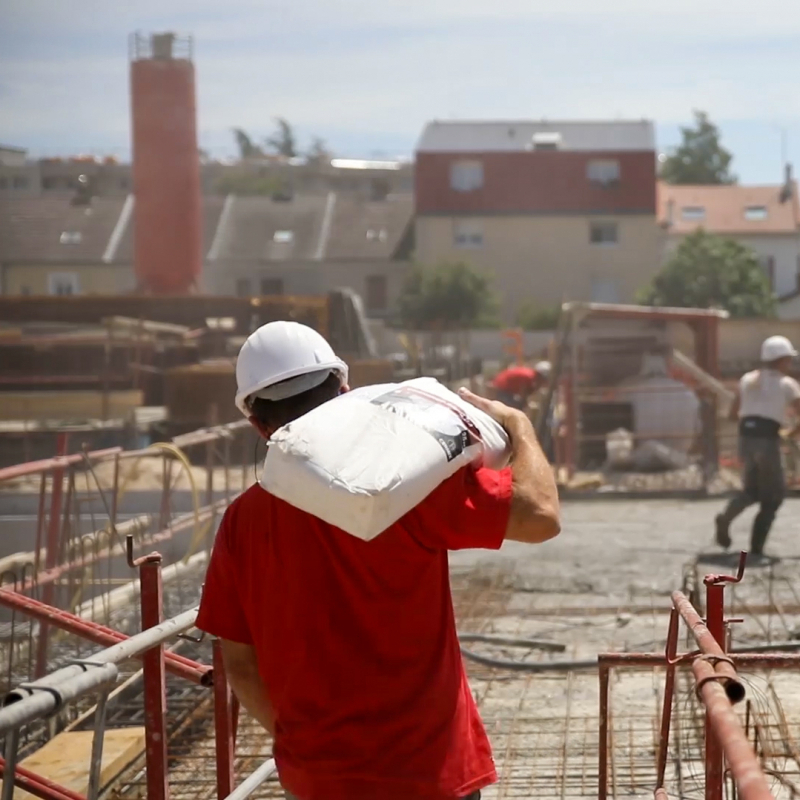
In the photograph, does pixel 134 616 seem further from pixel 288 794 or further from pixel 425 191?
pixel 425 191

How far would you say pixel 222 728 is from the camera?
3900 millimetres

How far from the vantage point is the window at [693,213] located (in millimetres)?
62969

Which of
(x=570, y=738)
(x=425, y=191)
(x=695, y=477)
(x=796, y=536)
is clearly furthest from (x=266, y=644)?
(x=425, y=191)

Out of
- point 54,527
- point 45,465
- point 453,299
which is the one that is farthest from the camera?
point 453,299

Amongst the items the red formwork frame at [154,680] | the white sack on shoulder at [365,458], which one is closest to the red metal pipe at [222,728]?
the red formwork frame at [154,680]

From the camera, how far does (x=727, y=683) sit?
2502 mm

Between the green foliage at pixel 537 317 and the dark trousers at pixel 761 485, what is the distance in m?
36.4

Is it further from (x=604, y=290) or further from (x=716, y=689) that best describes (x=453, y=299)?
(x=716, y=689)

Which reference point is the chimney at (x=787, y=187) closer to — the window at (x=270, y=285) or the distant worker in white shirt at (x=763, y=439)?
the window at (x=270, y=285)

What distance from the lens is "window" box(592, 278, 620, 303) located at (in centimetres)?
5338

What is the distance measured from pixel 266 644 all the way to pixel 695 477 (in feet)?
50.2

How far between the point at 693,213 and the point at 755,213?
2794 mm

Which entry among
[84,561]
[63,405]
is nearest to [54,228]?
[63,405]

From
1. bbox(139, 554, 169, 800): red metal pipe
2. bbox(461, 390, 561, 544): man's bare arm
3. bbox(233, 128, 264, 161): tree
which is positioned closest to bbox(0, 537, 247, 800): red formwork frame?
bbox(139, 554, 169, 800): red metal pipe
